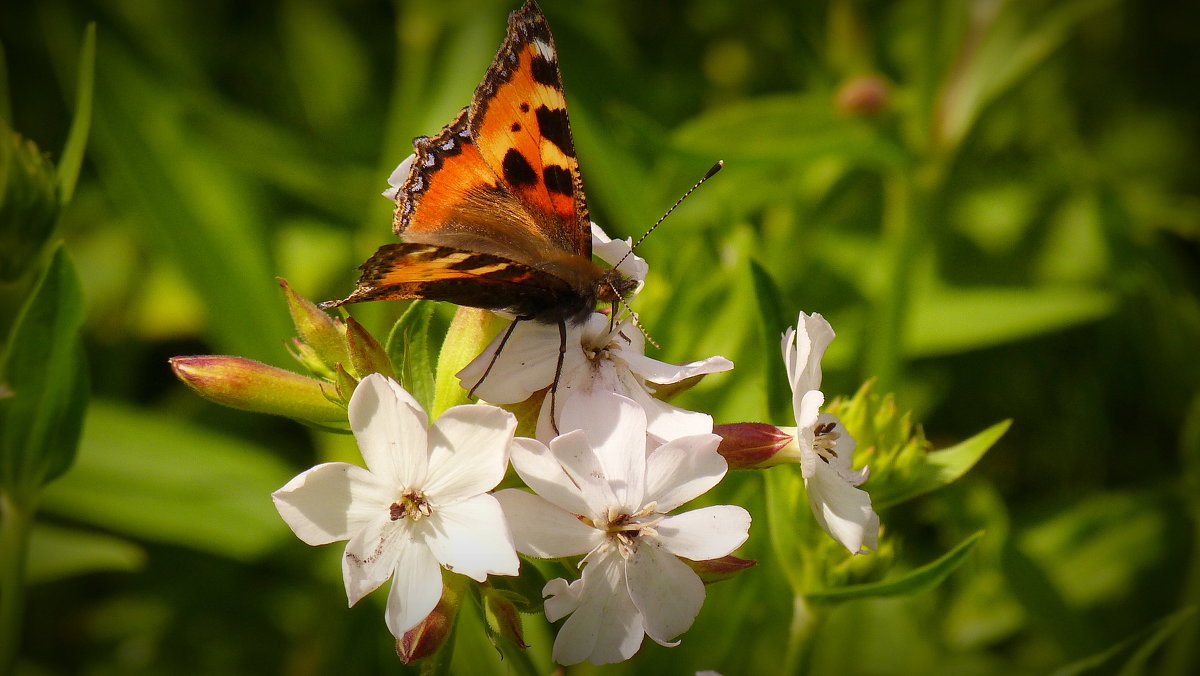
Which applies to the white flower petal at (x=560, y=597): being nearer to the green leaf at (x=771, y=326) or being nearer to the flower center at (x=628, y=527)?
the flower center at (x=628, y=527)

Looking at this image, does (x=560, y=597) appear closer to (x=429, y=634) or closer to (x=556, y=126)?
(x=429, y=634)

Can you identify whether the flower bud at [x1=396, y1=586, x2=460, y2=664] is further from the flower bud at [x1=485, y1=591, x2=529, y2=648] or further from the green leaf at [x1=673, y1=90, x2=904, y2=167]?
the green leaf at [x1=673, y1=90, x2=904, y2=167]

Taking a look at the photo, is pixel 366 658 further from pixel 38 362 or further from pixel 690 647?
pixel 38 362

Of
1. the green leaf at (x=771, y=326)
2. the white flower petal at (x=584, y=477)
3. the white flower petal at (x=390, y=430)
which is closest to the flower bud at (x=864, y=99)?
the green leaf at (x=771, y=326)

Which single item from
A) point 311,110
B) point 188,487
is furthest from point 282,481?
point 311,110

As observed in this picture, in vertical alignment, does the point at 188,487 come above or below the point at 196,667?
above

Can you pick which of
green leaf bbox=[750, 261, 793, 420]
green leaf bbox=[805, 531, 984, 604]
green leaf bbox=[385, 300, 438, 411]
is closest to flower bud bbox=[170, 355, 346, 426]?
green leaf bbox=[385, 300, 438, 411]

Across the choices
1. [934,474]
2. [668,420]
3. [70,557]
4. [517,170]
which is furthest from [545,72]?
[70,557]
